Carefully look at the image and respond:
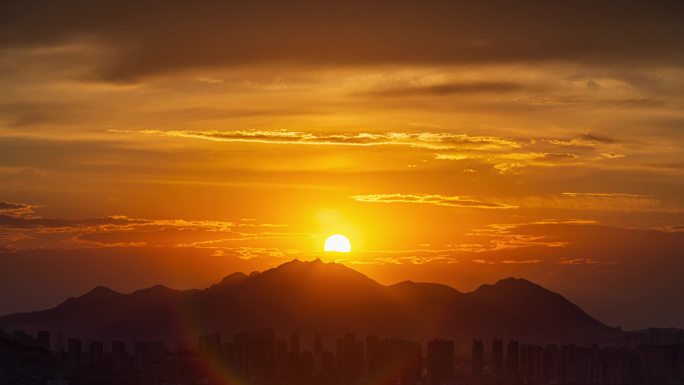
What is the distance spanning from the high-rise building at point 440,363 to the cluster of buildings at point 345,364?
0.15m

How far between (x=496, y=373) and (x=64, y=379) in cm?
7589

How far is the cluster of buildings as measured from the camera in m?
155

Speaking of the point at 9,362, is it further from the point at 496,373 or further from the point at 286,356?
the point at 496,373

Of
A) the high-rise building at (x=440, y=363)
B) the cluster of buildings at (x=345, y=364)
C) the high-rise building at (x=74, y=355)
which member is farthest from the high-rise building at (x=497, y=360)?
the high-rise building at (x=74, y=355)

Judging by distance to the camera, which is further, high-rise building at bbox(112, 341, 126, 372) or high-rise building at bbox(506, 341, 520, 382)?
high-rise building at bbox(506, 341, 520, 382)

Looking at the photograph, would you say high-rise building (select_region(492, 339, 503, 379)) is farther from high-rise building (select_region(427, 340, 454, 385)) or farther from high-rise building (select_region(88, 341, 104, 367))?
high-rise building (select_region(88, 341, 104, 367))

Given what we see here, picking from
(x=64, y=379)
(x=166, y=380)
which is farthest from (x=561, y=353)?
(x=64, y=379)

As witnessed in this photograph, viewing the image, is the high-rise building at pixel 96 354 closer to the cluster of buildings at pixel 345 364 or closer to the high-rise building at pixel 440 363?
the cluster of buildings at pixel 345 364

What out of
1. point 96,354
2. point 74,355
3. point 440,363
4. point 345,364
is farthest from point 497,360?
point 74,355

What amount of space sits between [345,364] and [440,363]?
1890 centimetres

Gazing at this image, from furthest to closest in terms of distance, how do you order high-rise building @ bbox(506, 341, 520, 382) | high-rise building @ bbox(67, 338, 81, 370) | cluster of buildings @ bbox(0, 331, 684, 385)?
high-rise building @ bbox(506, 341, 520, 382) → cluster of buildings @ bbox(0, 331, 684, 385) → high-rise building @ bbox(67, 338, 81, 370)

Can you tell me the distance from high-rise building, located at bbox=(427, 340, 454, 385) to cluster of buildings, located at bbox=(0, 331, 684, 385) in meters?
0.15

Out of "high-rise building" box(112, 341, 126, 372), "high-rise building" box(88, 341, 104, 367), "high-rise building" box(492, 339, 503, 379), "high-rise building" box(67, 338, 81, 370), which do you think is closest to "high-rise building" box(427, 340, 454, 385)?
"high-rise building" box(492, 339, 503, 379)

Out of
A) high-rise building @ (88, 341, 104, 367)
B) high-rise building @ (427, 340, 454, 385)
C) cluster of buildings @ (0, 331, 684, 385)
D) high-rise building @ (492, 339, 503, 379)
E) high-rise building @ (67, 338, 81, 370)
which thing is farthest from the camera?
high-rise building @ (492, 339, 503, 379)
